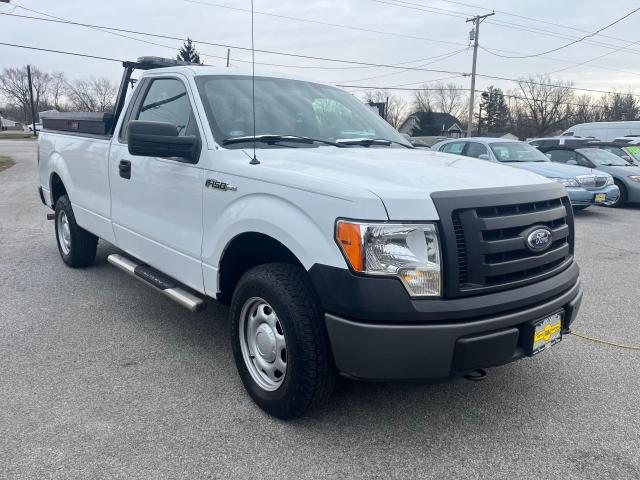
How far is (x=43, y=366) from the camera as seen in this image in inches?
140

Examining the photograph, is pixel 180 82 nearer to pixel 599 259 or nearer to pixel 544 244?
pixel 544 244

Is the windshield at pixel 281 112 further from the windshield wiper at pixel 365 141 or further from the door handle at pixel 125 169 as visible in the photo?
the door handle at pixel 125 169

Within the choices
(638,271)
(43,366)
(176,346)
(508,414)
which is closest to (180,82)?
(176,346)

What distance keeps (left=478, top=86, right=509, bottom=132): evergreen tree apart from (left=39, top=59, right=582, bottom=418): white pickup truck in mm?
78445

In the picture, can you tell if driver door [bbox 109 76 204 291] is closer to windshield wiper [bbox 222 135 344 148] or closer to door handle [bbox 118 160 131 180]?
door handle [bbox 118 160 131 180]

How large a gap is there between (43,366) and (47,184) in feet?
11.5

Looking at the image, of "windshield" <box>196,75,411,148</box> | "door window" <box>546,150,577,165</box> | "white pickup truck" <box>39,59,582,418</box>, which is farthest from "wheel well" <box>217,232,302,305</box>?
"door window" <box>546,150,577,165</box>

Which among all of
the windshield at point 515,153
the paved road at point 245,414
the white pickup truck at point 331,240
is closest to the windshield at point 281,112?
the white pickup truck at point 331,240

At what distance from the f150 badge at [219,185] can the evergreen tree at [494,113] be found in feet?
259

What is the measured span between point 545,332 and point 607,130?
2336 centimetres

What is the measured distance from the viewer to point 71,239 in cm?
582

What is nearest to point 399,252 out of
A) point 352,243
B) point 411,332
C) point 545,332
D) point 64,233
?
point 352,243

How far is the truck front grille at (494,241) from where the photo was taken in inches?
95.8

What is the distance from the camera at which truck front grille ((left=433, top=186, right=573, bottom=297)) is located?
2434 millimetres
